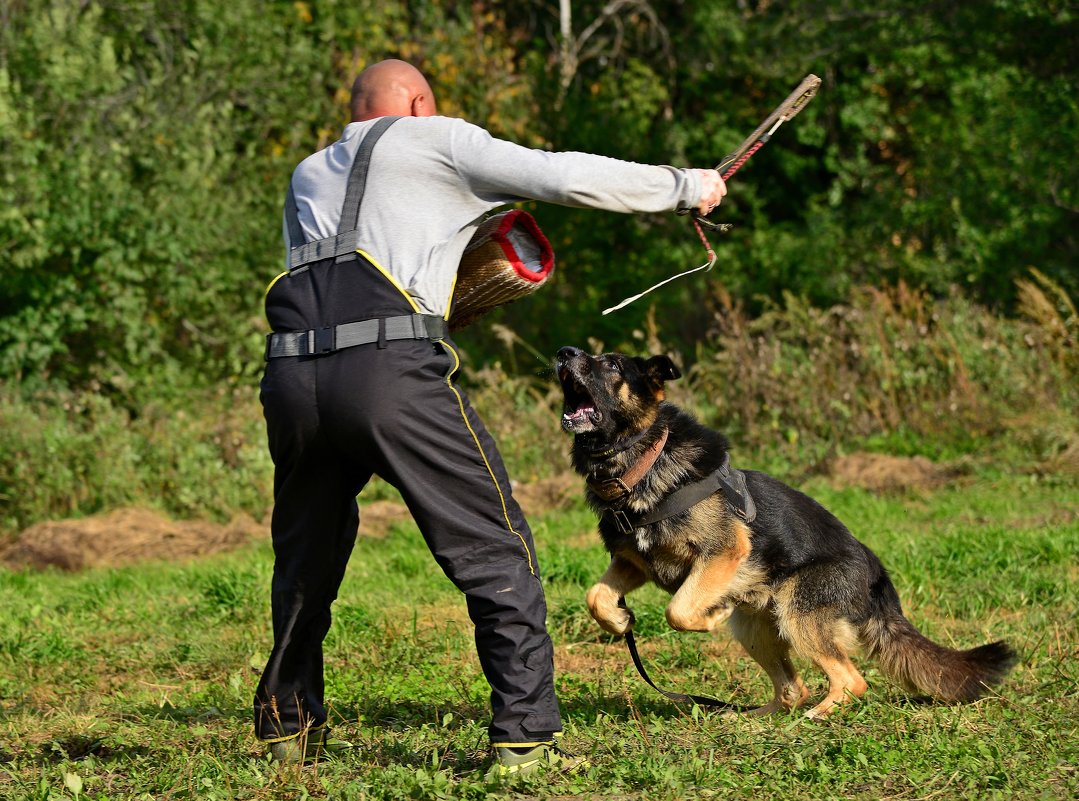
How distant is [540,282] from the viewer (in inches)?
173

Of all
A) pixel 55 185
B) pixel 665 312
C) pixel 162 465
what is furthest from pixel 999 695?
pixel 665 312

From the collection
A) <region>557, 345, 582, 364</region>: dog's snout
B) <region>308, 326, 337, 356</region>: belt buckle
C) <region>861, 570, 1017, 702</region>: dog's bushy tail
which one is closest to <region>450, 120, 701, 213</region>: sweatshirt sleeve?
<region>308, 326, 337, 356</region>: belt buckle

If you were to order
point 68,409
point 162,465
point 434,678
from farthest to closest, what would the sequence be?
1. point 68,409
2. point 162,465
3. point 434,678

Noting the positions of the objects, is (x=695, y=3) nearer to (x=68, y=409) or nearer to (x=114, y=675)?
(x=68, y=409)

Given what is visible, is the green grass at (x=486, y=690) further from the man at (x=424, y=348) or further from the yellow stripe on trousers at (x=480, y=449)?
the yellow stripe on trousers at (x=480, y=449)

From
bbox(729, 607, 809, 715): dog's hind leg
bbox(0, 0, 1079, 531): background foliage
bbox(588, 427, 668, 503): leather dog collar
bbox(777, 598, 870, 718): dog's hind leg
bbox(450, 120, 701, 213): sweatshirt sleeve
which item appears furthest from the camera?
bbox(0, 0, 1079, 531): background foliage

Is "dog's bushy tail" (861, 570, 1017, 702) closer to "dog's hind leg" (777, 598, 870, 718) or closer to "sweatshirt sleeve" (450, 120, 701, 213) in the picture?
"dog's hind leg" (777, 598, 870, 718)

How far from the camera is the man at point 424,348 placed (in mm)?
3949

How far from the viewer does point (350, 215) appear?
13.3 ft

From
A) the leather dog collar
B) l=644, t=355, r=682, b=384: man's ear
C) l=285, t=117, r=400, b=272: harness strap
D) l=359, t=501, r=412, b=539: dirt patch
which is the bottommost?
l=359, t=501, r=412, b=539: dirt patch

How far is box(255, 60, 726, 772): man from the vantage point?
3.95 meters

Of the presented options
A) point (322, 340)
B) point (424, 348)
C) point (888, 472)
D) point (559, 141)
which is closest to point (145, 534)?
point (888, 472)

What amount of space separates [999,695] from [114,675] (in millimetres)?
4387

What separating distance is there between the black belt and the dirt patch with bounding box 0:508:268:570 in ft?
19.5
